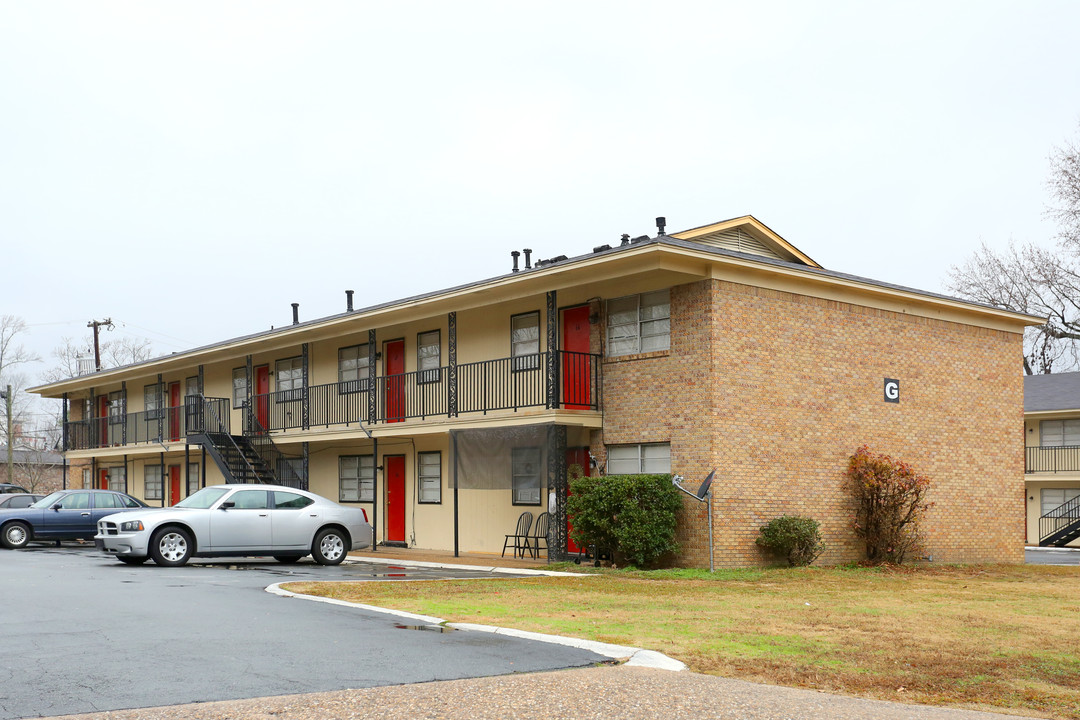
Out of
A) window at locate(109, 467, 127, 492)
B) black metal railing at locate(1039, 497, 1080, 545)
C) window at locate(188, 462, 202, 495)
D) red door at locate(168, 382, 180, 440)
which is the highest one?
red door at locate(168, 382, 180, 440)

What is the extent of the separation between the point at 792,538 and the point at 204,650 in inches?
459

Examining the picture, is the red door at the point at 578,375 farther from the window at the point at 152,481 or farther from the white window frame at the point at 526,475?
the window at the point at 152,481

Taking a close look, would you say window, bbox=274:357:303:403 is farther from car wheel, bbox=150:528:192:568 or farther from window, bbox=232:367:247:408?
car wheel, bbox=150:528:192:568

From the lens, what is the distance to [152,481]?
3738cm

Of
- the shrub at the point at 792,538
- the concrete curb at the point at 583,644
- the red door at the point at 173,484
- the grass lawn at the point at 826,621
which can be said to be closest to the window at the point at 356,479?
the grass lawn at the point at 826,621

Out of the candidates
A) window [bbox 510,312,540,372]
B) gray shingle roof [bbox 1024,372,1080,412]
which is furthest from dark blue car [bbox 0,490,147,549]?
gray shingle roof [bbox 1024,372,1080,412]

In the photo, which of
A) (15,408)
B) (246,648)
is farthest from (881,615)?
(15,408)

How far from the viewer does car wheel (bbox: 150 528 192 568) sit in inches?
708

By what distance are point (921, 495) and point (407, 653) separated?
13748 mm

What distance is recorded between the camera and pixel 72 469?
44125mm

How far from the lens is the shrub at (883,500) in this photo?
19891 millimetres

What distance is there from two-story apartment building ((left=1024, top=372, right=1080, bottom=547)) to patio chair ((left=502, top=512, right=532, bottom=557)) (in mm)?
20769

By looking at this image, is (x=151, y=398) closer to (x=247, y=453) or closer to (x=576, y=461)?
(x=247, y=453)

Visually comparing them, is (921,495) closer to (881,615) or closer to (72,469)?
(881,615)
